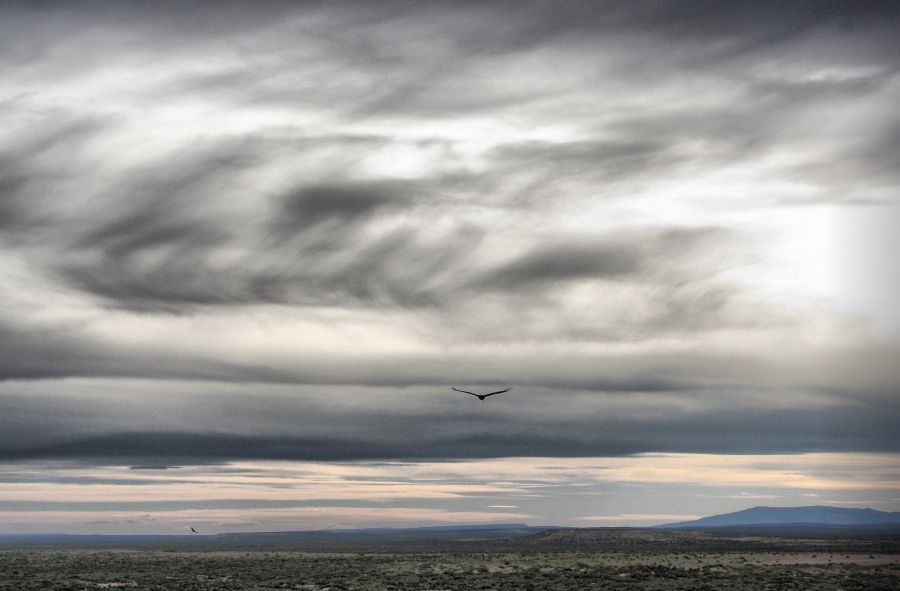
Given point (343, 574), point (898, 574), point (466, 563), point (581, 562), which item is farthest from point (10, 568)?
point (898, 574)

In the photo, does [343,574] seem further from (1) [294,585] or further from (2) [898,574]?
(2) [898,574]

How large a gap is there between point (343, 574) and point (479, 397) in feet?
122

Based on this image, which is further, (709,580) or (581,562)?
(581,562)

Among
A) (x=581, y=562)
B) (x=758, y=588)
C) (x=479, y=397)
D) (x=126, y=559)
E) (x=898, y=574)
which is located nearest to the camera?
(x=479, y=397)

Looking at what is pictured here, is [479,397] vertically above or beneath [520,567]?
above

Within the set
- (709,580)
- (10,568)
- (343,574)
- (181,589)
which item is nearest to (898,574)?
(709,580)

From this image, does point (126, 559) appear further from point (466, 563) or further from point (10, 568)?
point (466, 563)

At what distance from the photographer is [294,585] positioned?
8162 cm

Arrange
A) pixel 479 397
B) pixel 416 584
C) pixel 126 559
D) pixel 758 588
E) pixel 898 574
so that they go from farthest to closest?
pixel 126 559 < pixel 898 574 < pixel 416 584 < pixel 758 588 < pixel 479 397

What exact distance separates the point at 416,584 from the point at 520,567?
25.8 metres

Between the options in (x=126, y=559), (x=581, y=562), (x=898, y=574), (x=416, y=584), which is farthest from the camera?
(x=126, y=559)

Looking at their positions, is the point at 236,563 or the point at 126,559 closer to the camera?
the point at 236,563

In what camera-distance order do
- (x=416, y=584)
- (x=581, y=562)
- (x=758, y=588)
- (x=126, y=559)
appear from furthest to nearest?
(x=126, y=559)
(x=581, y=562)
(x=416, y=584)
(x=758, y=588)

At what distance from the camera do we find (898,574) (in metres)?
88.6
